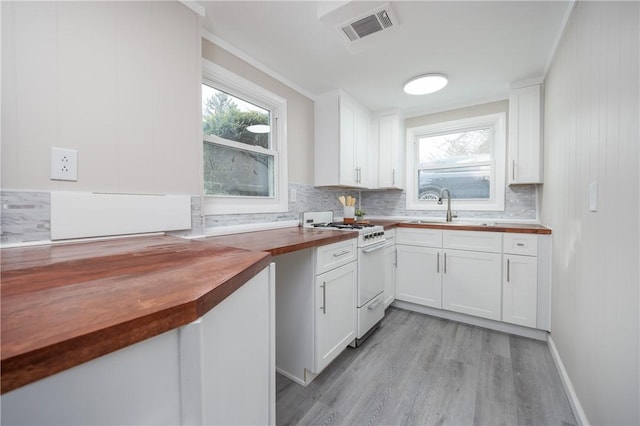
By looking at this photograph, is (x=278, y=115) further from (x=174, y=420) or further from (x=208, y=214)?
(x=174, y=420)

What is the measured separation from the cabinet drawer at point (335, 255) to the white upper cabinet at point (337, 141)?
877mm

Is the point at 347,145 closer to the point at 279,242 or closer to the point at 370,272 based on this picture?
the point at 370,272

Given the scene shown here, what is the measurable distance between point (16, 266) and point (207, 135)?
1.29 metres

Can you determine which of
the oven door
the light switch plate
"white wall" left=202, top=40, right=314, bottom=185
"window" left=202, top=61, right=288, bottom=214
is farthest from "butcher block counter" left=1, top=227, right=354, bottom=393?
"white wall" left=202, top=40, right=314, bottom=185

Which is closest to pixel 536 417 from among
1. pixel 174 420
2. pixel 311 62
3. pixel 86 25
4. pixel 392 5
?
pixel 174 420

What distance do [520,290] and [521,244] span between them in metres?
0.39

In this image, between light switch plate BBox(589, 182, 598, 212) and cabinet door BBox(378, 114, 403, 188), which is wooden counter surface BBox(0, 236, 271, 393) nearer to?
light switch plate BBox(589, 182, 598, 212)

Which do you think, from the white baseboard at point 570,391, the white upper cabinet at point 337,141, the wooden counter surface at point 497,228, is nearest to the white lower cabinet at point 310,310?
the white upper cabinet at point 337,141

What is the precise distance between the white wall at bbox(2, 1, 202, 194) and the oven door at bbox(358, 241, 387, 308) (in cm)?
130

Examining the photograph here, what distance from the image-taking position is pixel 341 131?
2596mm

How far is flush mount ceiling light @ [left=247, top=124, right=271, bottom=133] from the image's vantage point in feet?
7.02

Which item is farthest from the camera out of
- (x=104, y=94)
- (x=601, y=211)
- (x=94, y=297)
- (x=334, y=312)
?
(x=334, y=312)

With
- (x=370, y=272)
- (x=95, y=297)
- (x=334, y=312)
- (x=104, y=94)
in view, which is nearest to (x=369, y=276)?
(x=370, y=272)

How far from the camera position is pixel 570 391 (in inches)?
55.7
